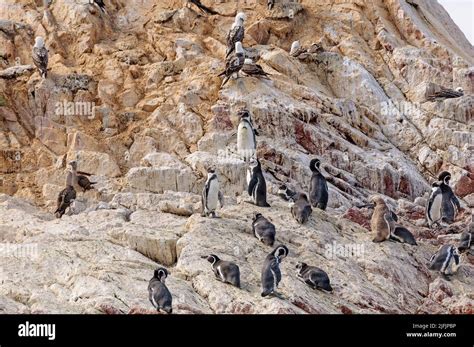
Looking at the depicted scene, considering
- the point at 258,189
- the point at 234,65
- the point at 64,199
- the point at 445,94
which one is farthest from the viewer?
the point at 445,94

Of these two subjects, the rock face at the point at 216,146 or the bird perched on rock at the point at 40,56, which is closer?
the rock face at the point at 216,146

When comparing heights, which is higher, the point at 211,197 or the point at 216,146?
the point at 216,146

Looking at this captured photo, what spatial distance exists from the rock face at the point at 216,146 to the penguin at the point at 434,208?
27 centimetres

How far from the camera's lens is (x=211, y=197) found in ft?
77.9

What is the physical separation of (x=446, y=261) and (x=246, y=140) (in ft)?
19.3

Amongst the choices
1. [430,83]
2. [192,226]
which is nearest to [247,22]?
[430,83]

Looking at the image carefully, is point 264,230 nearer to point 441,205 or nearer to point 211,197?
point 211,197

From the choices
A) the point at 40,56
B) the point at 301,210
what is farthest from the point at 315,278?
the point at 40,56

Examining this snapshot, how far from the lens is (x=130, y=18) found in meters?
32.4

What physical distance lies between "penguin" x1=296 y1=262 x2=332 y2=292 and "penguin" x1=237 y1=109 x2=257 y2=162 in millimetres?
5371

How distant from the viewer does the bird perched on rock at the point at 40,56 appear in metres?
28.8

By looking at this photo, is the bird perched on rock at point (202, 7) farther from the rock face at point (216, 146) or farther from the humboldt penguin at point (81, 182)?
the humboldt penguin at point (81, 182)

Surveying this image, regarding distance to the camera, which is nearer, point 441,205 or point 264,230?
point 264,230

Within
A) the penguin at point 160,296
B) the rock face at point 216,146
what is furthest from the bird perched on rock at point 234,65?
the penguin at point 160,296
